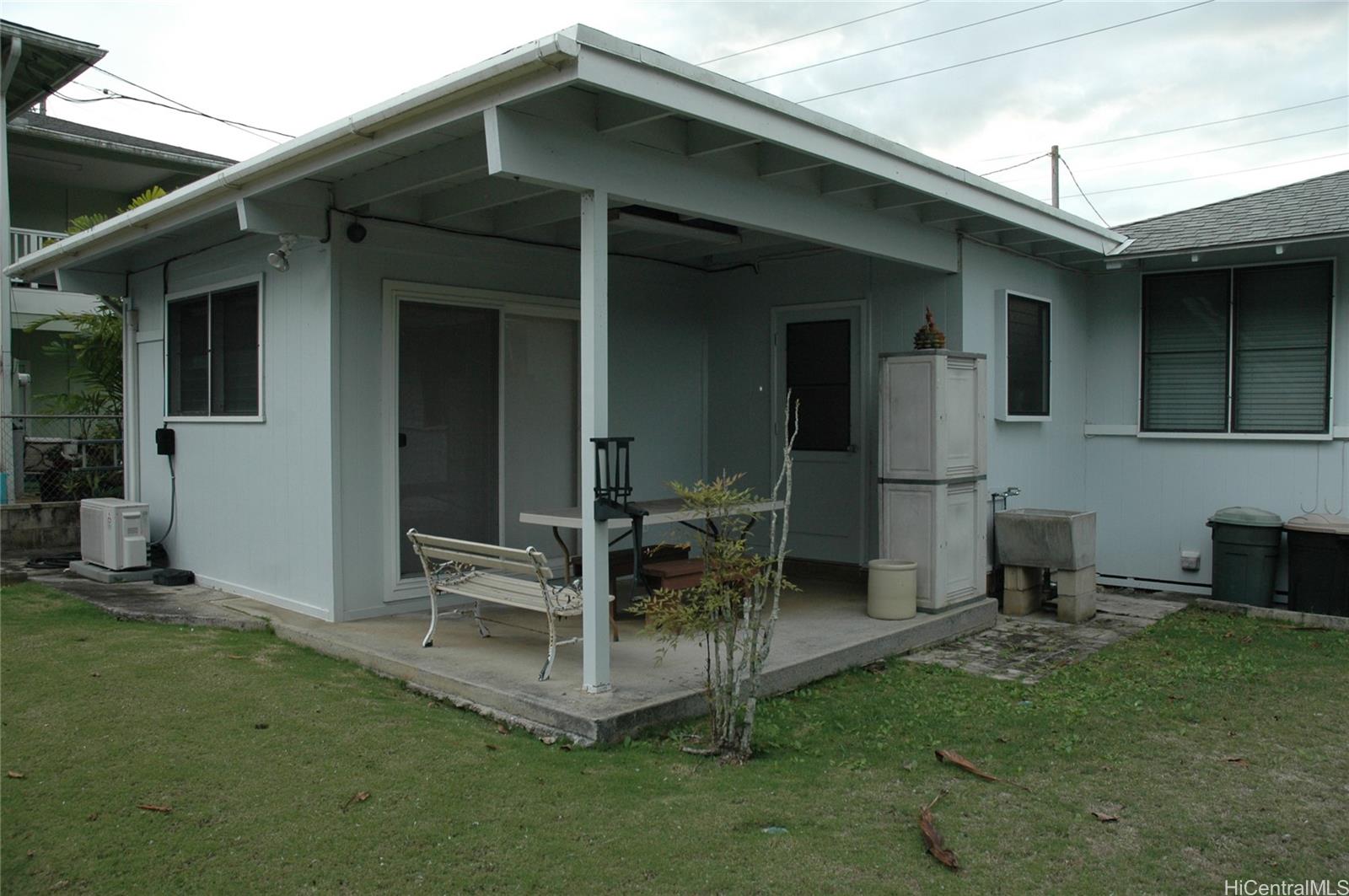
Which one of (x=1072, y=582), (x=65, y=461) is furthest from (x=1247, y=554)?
(x=65, y=461)

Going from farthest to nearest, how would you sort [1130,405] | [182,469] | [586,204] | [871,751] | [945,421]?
[1130,405]
[182,469]
[945,421]
[586,204]
[871,751]

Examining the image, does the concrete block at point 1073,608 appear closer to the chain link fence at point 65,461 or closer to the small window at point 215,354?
the small window at point 215,354

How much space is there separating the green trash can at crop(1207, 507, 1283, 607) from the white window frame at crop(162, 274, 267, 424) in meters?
7.51

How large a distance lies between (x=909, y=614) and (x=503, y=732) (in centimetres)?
327

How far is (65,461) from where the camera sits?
36.4 feet

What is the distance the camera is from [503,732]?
179 inches

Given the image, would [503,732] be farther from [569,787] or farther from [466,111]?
[466,111]

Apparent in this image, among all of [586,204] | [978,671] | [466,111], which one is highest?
[466,111]

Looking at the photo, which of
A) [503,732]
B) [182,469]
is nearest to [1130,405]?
[503,732]

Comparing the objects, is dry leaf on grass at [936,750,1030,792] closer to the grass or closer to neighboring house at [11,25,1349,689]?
the grass

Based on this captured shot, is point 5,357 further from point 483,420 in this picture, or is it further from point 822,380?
point 822,380

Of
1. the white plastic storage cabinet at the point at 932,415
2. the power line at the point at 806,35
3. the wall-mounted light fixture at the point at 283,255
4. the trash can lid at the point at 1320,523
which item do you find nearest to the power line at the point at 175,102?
the power line at the point at 806,35

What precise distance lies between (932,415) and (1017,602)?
1942 mm

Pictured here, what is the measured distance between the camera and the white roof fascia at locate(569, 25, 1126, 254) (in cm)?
415
